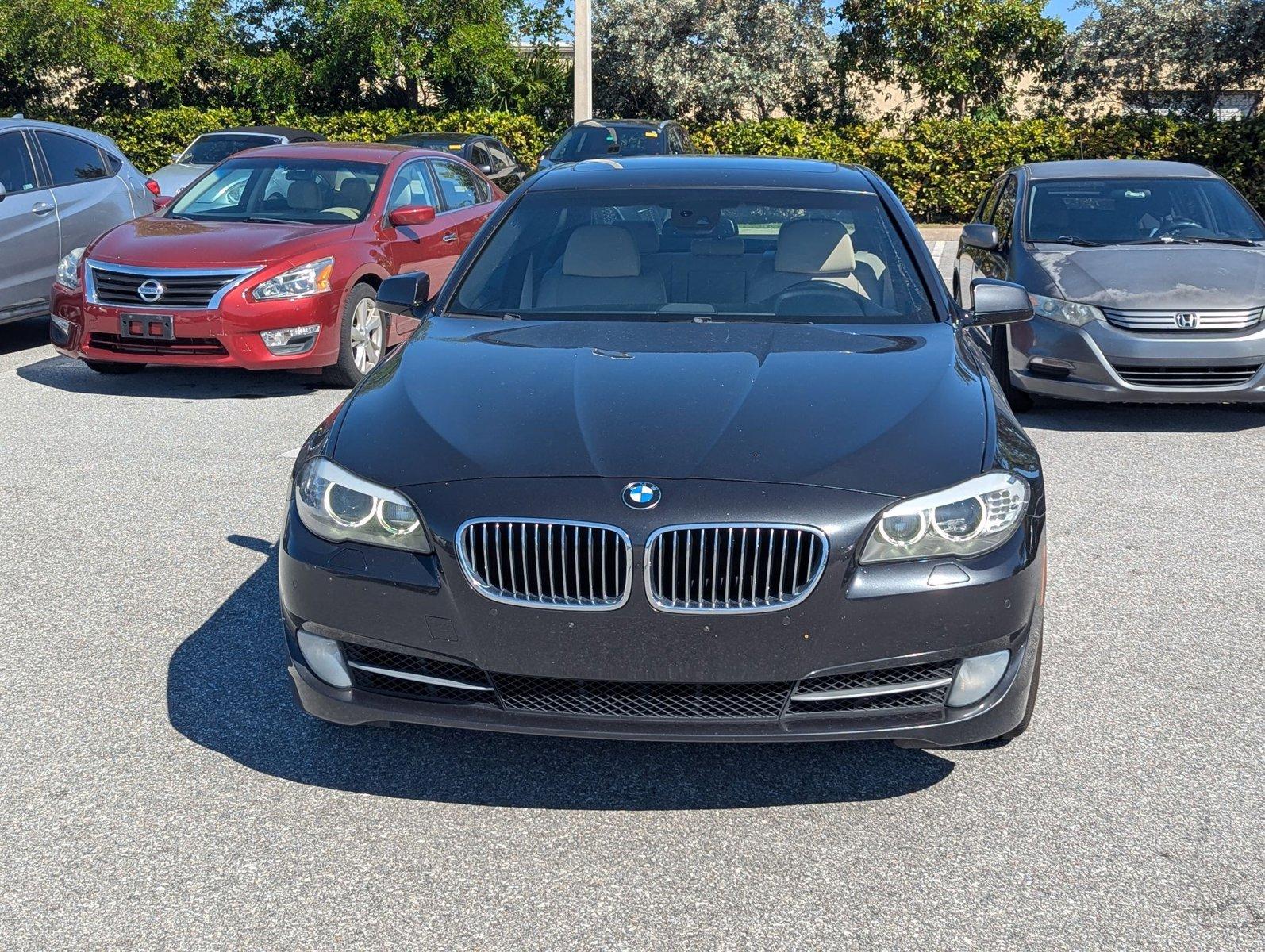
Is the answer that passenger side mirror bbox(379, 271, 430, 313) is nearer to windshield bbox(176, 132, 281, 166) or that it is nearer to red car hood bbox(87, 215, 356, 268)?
red car hood bbox(87, 215, 356, 268)

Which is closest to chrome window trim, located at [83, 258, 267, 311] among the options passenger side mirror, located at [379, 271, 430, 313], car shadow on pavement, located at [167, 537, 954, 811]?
passenger side mirror, located at [379, 271, 430, 313]

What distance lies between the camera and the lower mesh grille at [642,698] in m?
3.25

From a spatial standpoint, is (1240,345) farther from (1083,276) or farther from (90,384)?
(90,384)

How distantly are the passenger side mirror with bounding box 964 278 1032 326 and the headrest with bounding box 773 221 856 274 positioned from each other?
1.49 feet

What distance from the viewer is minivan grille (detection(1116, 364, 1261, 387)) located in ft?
25.5

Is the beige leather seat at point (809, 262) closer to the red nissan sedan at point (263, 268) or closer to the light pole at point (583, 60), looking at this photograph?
the red nissan sedan at point (263, 268)

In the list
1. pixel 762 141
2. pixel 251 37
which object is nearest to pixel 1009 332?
pixel 762 141

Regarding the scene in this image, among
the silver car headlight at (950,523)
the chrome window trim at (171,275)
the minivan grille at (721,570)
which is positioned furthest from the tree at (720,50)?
the minivan grille at (721,570)

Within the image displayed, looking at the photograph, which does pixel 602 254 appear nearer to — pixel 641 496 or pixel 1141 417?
pixel 641 496

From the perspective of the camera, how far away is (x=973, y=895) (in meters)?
3.09

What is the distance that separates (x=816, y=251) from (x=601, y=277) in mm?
752

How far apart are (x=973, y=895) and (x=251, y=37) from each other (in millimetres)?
28979

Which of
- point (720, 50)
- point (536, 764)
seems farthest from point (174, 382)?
point (720, 50)

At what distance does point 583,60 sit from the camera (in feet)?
78.5
